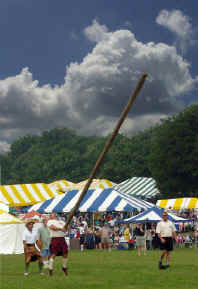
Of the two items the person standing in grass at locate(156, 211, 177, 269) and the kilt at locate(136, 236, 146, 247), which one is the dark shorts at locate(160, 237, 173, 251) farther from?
the kilt at locate(136, 236, 146, 247)

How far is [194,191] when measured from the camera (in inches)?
2071

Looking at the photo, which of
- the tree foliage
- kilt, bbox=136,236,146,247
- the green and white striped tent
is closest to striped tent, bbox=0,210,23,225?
kilt, bbox=136,236,146,247

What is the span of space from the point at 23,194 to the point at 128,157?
4276 cm

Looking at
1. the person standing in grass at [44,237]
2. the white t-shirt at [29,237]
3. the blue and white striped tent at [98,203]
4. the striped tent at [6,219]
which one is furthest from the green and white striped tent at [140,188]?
the white t-shirt at [29,237]

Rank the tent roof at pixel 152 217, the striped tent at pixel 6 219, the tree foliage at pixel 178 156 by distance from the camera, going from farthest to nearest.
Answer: the tree foliage at pixel 178 156
the tent roof at pixel 152 217
the striped tent at pixel 6 219

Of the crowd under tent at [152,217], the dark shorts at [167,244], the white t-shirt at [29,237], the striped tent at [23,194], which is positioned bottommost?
the dark shorts at [167,244]

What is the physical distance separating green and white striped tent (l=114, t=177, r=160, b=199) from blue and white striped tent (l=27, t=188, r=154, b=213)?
25.0m

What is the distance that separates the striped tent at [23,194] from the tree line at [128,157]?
15.4 metres

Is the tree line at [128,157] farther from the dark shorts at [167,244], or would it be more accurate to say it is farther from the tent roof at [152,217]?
the dark shorts at [167,244]

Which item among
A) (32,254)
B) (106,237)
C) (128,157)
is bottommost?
(32,254)

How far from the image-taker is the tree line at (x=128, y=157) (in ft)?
175

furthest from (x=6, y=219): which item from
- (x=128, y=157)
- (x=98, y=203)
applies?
(x=128, y=157)

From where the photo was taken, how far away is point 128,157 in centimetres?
8244

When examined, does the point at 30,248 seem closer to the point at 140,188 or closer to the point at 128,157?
the point at 140,188
